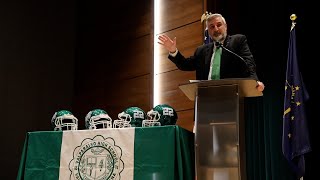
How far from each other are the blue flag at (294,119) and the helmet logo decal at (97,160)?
5.25ft

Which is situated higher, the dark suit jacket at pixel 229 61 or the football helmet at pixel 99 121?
the dark suit jacket at pixel 229 61

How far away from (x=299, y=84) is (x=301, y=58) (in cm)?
43

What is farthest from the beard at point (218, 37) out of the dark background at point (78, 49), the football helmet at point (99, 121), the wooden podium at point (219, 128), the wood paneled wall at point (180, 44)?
the wood paneled wall at point (180, 44)

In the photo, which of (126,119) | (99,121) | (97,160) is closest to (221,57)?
(126,119)

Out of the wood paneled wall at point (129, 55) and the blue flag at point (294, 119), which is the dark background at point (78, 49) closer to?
the wood paneled wall at point (129, 55)

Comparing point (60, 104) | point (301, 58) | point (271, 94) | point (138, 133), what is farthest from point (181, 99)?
point (138, 133)

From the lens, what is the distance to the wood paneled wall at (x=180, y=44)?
14.4ft

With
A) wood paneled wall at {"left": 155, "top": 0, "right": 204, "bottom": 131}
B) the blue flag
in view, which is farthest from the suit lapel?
wood paneled wall at {"left": 155, "top": 0, "right": 204, "bottom": 131}

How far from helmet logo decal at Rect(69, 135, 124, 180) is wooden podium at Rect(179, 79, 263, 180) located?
466 millimetres

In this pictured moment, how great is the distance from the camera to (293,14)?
3.75 m

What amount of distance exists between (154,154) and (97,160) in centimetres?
33

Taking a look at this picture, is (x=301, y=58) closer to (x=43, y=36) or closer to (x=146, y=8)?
(x=146, y=8)

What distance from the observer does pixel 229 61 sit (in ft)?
8.61

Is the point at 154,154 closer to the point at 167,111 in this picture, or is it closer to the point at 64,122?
the point at 167,111
